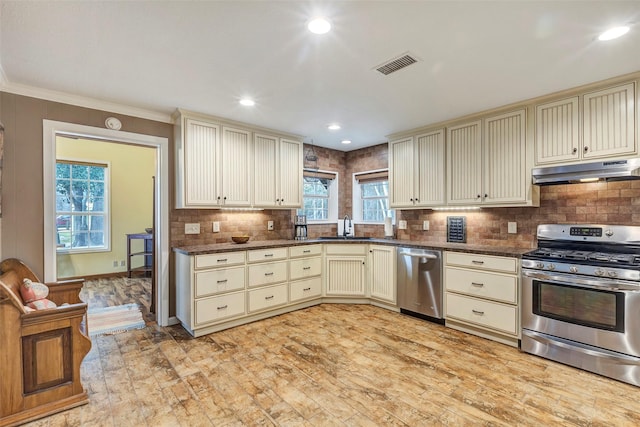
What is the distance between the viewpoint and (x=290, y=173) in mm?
4367

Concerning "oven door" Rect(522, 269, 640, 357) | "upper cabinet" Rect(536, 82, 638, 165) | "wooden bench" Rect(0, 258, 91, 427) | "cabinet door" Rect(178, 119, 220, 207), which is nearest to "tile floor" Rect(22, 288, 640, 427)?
"wooden bench" Rect(0, 258, 91, 427)

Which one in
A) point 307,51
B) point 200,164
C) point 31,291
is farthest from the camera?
point 200,164

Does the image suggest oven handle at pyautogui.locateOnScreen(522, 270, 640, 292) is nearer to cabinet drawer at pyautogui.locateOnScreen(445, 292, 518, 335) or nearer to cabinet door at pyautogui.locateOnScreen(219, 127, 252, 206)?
cabinet drawer at pyautogui.locateOnScreen(445, 292, 518, 335)

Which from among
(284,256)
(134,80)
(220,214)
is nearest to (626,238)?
(284,256)

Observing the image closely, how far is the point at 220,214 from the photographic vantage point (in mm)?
3959

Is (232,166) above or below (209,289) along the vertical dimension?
above

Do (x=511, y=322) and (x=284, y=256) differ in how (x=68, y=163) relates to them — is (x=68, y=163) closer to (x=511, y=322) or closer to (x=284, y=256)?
(x=284, y=256)

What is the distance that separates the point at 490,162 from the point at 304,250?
2427 millimetres

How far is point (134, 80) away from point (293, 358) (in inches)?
108

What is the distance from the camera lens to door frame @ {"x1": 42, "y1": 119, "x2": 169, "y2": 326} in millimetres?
2854

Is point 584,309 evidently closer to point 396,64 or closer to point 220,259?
point 396,64

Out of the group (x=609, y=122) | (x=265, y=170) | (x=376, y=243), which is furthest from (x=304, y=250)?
(x=609, y=122)

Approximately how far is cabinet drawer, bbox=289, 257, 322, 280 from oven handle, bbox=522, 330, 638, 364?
240 cm

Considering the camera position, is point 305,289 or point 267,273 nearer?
point 267,273
